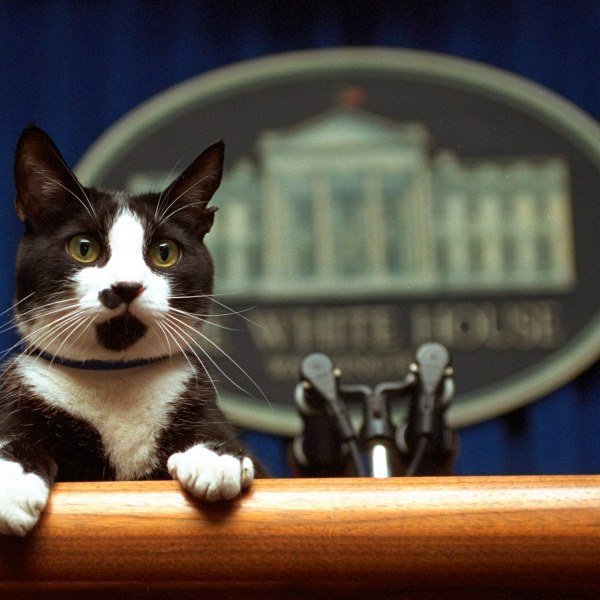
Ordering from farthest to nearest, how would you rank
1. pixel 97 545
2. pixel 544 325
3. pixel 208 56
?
pixel 208 56, pixel 544 325, pixel 97 545

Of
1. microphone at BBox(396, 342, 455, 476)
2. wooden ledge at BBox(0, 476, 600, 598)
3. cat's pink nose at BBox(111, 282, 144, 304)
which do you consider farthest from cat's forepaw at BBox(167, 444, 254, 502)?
microphone at BBox(396, 342, 455, 476)

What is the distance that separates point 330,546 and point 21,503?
0.49 ft

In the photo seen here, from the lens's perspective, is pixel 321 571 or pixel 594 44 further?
pixel 594 44

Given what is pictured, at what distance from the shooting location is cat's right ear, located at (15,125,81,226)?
55cm

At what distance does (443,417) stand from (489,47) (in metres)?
0.94

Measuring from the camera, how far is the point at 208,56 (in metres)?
1.45

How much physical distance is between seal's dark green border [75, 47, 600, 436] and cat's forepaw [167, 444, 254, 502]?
2.82ft

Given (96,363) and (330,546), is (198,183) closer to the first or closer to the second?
(96,363)

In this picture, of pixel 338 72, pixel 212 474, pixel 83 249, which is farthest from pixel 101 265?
pixel 338 72

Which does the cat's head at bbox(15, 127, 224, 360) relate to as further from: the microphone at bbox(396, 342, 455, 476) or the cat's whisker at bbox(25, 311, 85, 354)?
the microphone at bbox(396, 342, 455, 476)

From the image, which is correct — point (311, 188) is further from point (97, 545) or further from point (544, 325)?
point (97, 545)

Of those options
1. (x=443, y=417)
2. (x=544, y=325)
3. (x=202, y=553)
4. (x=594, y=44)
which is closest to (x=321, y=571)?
(x=202, y=553)

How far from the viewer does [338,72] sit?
1419 mm

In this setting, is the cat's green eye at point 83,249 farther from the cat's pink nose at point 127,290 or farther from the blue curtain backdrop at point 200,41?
the blue curtain backdrop at point 200,41
